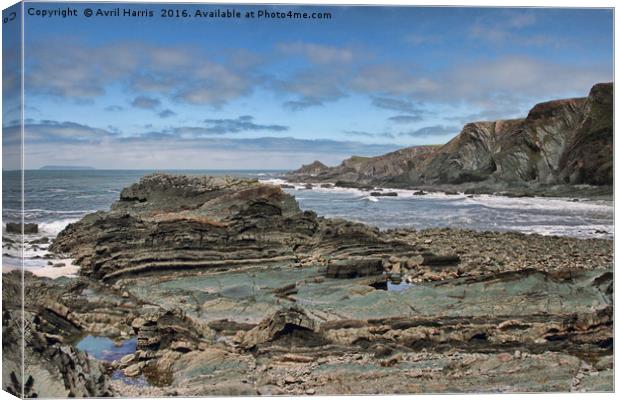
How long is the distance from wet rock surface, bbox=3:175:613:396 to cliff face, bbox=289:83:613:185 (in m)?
0.71

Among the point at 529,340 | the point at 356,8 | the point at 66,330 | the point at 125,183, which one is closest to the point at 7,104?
the point at 125,183

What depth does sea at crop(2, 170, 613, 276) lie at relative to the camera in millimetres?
6582

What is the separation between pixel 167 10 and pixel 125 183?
1844 millimetres

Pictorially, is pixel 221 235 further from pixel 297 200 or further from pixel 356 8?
pixel 356 8

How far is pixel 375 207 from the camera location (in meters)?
7.34

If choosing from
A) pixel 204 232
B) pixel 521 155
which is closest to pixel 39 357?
pixel 204 232

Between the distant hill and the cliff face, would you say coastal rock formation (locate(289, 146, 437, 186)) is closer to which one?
the cliff face

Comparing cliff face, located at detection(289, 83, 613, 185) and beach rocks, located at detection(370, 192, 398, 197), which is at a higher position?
cliff face, located at detection(289, 83, 613, 185)

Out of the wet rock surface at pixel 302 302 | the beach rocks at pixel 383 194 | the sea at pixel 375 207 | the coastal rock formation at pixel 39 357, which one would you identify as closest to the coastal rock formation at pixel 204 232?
the wet rock surface at pixel 302 302

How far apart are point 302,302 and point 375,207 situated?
1366mm

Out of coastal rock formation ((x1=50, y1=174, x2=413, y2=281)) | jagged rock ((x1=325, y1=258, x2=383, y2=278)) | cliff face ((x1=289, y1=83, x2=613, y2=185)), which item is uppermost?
cliff face ((x1=289, y1=83, x2=613, y2=185))

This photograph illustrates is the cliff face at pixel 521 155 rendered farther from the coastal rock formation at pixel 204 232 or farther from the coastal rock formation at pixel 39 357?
the coastal rock formation at pixel 39 357

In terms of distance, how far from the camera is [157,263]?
6863mm

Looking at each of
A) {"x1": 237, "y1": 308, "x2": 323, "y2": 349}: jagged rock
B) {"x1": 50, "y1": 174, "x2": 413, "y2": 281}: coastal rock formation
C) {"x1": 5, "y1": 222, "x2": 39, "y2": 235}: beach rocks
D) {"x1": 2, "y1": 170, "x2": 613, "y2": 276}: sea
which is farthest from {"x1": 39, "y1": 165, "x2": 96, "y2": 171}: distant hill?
{"x1": 237, "y1": 308, "x2": 323, "y2": 349}: jagged rock
